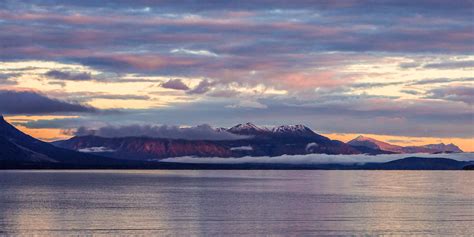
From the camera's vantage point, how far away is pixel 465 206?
5089 inches

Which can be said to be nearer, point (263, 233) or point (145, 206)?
point (263, 233)

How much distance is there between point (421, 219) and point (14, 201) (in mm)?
70248

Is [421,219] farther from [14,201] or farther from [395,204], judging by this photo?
[14,201]

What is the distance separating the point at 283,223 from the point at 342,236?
50.4 ft

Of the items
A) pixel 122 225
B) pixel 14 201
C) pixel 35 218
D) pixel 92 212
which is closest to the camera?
pixel 122 225

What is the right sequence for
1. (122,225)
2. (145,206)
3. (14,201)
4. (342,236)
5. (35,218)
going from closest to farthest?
1. (342,236)
2. (122,225)
3. (35,218)
4. (145,206)
5. (14,201)

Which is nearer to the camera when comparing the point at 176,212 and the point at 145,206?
the point at 176,212

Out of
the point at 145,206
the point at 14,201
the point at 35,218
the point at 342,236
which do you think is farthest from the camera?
the point at 14,201

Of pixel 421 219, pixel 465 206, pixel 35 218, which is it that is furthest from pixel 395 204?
pixel 35 218

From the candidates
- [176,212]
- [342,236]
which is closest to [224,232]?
[342,236]

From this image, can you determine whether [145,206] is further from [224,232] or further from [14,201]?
[224,232]

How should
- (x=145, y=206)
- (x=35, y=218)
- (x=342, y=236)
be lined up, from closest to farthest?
(x=342, y=236) < (x=35, y=218) < (x=145, y=206)

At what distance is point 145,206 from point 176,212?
14899mm

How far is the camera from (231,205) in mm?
129500
